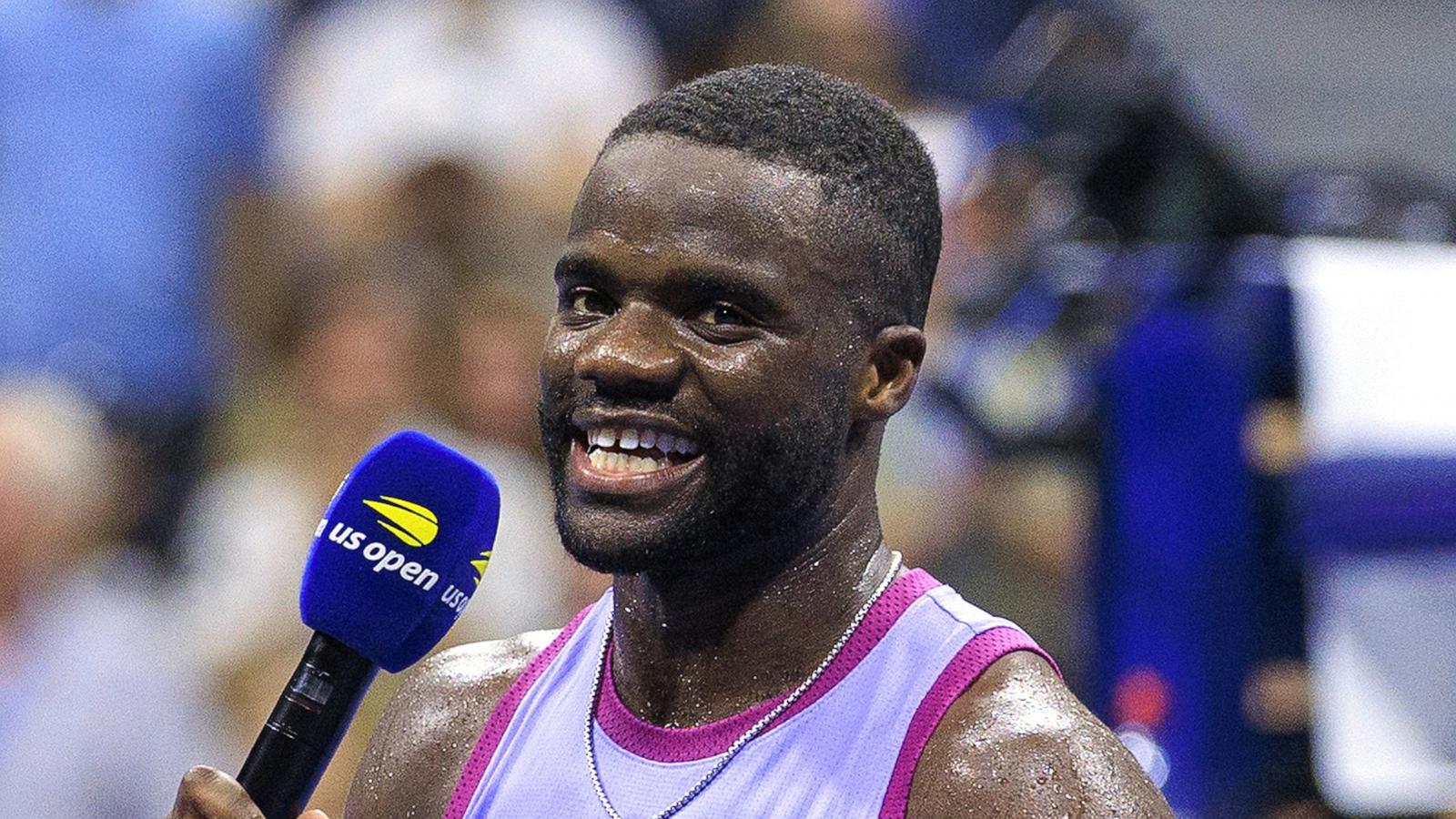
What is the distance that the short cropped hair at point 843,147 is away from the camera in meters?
2.37

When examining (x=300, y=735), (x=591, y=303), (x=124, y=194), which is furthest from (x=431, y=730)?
(x=124, y=194)

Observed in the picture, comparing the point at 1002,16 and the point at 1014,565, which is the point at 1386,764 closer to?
the point at 1014,565

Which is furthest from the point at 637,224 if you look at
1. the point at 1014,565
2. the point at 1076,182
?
the point at 1014,565

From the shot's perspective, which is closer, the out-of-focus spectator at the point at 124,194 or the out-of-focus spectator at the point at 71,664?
the out-of-focus spectator at the point at 71,664

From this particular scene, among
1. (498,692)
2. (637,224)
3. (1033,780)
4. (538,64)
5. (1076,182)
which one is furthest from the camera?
(538,64)

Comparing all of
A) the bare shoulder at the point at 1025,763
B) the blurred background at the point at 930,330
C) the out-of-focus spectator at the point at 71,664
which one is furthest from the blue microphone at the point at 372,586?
the out-of-focus spectator at the point at 71,664

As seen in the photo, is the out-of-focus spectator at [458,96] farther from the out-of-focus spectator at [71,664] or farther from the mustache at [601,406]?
→ the mustache at [601,406]

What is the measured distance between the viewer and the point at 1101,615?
184 inches

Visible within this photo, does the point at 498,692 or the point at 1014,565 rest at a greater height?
the point at 498,692

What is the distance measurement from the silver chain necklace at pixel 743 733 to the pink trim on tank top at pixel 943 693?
141 millimetres

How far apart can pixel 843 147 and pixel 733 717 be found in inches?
25.1

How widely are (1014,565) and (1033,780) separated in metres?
3.43

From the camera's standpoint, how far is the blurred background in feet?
14.8

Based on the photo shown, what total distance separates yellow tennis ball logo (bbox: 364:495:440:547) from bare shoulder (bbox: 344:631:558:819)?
368 millimetres
